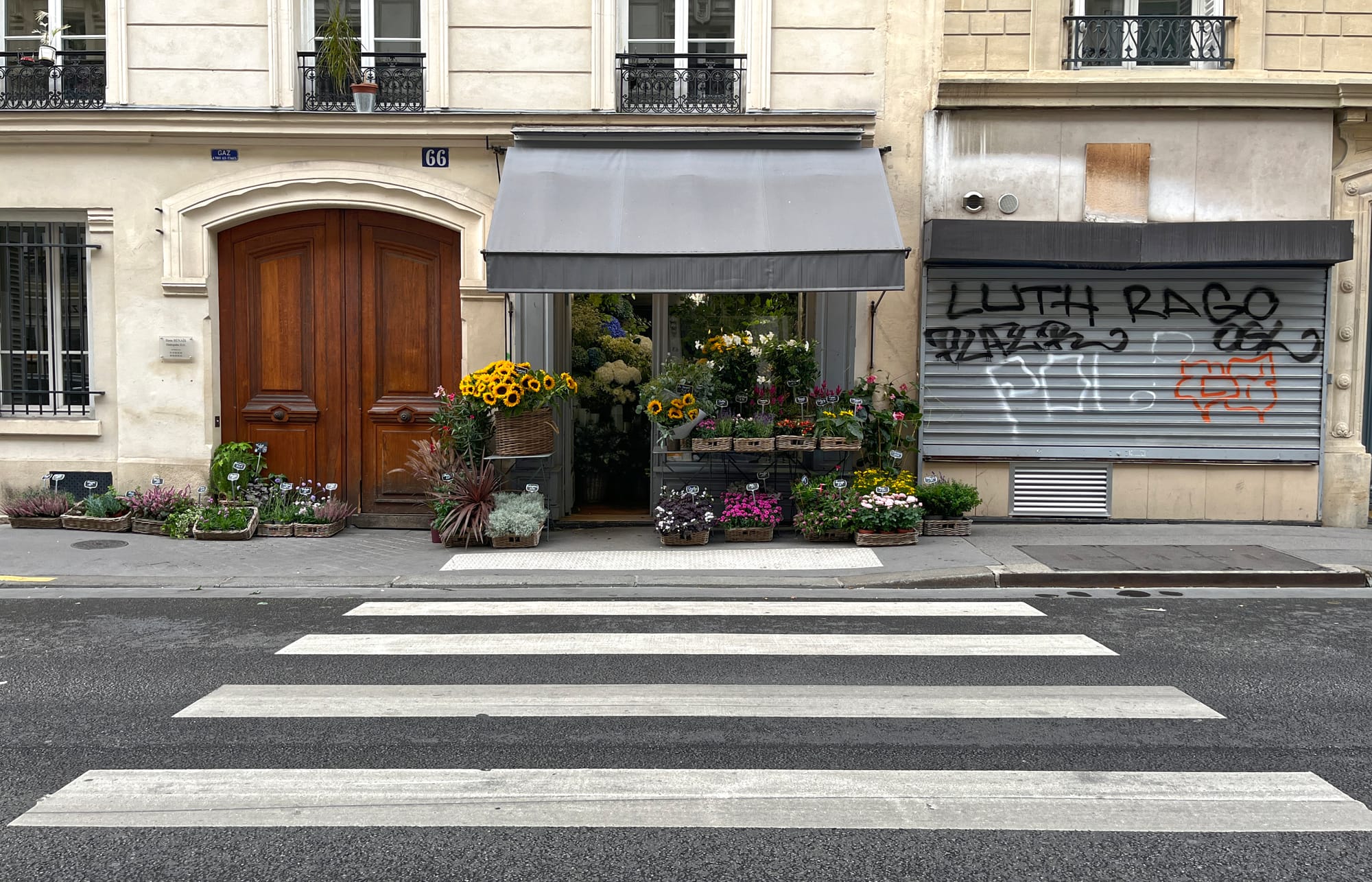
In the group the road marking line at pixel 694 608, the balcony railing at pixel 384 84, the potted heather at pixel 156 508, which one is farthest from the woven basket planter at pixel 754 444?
the potted heather at pixel 156 508

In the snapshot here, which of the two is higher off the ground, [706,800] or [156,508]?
[156,508]

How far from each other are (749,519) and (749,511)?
0.09 m

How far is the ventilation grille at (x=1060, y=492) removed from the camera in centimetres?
1100

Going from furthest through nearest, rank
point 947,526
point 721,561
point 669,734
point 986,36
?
point 986,36 → point 947,526 → point 721,561 → point 669,734

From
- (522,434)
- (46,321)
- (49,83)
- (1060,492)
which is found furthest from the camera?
(46,321)

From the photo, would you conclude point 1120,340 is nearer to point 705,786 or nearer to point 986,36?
point 986,36

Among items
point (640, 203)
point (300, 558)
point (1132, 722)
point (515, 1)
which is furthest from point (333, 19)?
point (1132, 722)

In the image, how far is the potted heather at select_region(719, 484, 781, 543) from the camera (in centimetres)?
998

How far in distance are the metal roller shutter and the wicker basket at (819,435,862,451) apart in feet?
4.60

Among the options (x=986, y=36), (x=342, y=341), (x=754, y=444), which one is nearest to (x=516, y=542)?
(x=754, y=444)

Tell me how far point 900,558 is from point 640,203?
399cm

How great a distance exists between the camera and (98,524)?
34.1 ft

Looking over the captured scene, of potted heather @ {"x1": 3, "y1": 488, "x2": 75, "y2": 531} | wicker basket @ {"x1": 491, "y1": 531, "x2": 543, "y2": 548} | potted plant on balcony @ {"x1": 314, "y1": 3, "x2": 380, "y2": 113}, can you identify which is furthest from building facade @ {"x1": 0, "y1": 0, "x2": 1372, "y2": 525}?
wicker basket @ {"x1": 491, "y1": 531, "x2": 543, "y2": 548}

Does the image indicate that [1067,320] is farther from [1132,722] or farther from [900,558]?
[1132,722]
